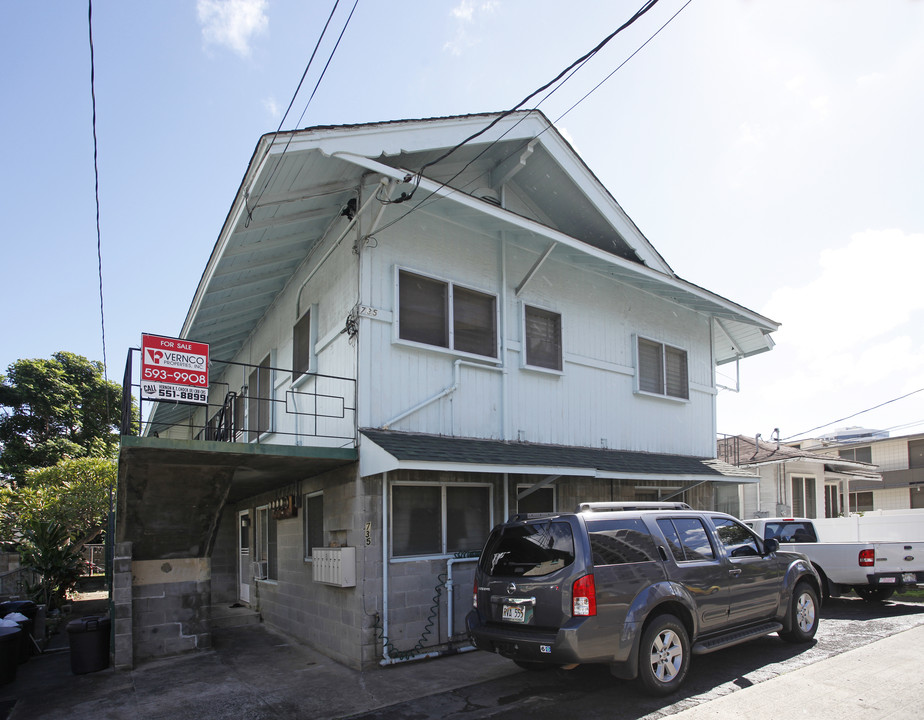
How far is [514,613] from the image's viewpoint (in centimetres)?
610

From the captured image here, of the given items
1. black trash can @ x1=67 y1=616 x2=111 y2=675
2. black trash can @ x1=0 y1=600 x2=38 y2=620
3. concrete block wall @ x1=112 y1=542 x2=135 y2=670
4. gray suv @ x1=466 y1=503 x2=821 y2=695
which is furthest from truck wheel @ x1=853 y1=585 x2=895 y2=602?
black trash can @ x1=0 y1=600 x2=38 y2=620

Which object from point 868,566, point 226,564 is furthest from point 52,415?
point 868,566

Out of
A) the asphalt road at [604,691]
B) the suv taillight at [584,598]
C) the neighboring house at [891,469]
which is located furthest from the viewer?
the neighboring house at [891,469]

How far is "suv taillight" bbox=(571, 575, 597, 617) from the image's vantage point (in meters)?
5.67

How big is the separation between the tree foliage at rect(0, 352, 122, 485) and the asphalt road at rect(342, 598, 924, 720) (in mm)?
24849

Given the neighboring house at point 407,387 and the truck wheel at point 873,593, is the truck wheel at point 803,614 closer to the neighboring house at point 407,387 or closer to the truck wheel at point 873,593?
the neighboring house at point 407,387

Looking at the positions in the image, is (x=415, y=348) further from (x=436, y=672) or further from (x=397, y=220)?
(x=436, y=672)

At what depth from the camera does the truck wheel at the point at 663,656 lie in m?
5.92

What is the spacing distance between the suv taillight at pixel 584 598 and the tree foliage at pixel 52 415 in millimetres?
26055

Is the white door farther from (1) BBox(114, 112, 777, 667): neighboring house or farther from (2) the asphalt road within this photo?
(2) the asphalt road

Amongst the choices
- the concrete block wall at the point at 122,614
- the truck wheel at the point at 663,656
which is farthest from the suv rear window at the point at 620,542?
the concrete block wall at the point at 122,614

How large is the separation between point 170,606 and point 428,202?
6.67 meters

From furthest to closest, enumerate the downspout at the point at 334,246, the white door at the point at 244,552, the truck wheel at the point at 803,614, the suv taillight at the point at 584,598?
the white door at the point at 244,552 < the downspout at the point at 334,246 < the truck wheel at the point at 803,614 < the suv taillight at the point at 584,598

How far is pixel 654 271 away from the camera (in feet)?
36.1
